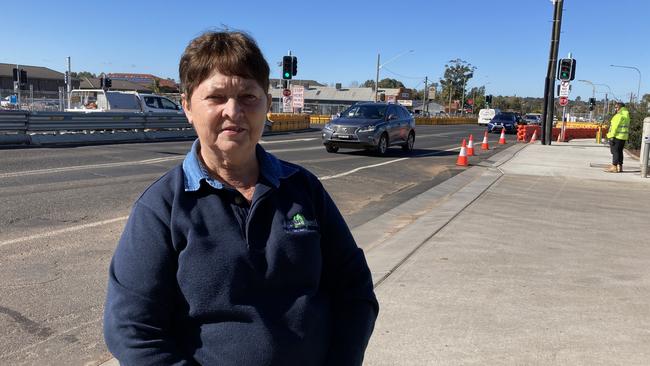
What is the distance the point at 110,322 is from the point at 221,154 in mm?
594

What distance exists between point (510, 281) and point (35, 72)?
294ft

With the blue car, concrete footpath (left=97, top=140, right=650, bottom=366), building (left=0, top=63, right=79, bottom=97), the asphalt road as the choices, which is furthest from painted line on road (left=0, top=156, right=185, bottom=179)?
building (left=0, top=63, right=79, bottom=97)

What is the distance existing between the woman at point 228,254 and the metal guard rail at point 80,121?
41.4ft

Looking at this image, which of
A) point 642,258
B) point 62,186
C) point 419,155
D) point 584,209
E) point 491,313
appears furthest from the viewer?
point 419,155

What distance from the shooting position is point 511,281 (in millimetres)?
4449

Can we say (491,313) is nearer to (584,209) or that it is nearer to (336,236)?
(336,236)

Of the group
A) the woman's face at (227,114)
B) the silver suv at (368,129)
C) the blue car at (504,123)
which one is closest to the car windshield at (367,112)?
the silver suv at (368,129)

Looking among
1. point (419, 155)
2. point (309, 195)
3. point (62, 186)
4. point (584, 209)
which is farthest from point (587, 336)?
point (419, 155)

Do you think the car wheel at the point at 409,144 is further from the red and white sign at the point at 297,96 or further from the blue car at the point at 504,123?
the blue car at the point at 504,123

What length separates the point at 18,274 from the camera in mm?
4531

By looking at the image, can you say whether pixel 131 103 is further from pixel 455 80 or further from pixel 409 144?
pixel 455 80

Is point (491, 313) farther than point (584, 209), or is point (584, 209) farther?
point (584, 209)

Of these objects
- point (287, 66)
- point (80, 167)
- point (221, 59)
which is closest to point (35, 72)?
point (287, 66)

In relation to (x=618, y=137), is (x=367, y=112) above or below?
Answer: above
